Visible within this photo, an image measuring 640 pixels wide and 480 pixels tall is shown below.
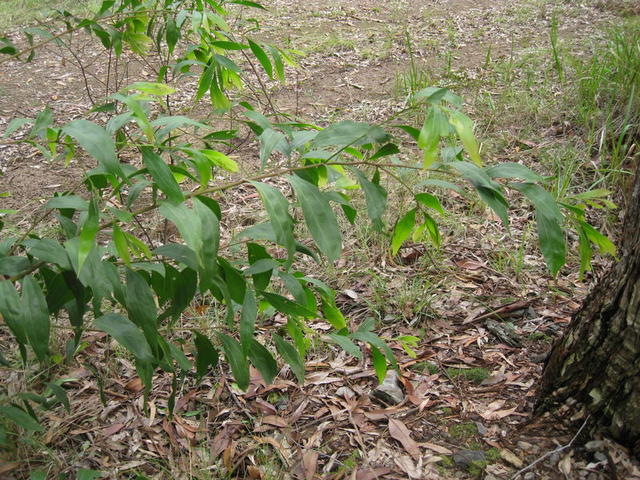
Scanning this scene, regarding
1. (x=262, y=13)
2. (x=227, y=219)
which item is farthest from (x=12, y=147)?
(x=262, y=13)

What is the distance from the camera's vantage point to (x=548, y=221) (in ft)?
A: 3.91

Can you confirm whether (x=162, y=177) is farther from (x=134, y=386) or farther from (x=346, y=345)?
(x=134, y=386)

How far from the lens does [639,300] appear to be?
158 cm

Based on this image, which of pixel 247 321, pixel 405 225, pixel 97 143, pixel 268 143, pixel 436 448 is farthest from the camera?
pixel 436 448

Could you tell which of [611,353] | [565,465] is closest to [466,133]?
[611,353]

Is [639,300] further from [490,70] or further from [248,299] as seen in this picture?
[490,70]

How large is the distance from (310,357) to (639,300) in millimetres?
1287

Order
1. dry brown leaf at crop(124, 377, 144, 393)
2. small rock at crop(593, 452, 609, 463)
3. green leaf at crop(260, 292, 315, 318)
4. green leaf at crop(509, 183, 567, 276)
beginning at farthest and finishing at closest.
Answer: dry brown leaf at crop(124, 377, 144, 393), small rock at crop(593, 452, 609, 463), green leaf at crop(260, 292, 315, 318), green leaf at crop(509, 183, 567, 276)

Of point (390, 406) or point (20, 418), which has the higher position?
point (20, 418)

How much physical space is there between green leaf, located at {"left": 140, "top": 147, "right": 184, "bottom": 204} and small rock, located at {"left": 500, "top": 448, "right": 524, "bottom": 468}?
130 centimetres

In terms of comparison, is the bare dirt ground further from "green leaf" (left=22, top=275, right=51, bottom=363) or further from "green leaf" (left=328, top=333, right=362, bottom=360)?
"green leaf" (left=22, top=275, right=51, bottom=363)

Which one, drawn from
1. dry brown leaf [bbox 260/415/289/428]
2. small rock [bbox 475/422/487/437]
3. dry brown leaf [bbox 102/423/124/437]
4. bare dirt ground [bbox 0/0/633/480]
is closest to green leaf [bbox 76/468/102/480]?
bare dirt ground [bbox 0/0/633/480]

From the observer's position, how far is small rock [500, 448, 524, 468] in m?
1.76

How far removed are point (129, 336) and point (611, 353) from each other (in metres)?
1.29
